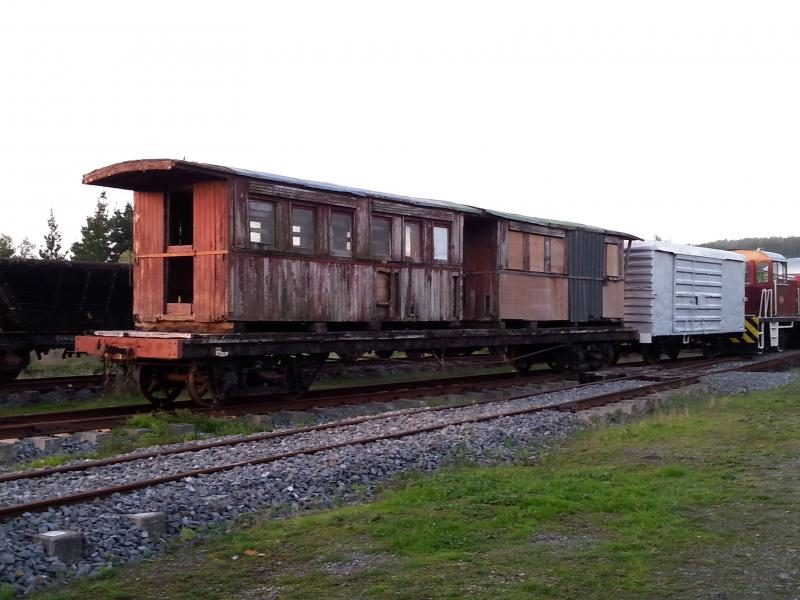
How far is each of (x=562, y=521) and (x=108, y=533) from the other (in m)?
3.24

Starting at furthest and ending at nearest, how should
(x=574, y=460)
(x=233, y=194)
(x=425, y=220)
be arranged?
(x=425, y=220)
(x=233, y=194)
(x=574, y=460)

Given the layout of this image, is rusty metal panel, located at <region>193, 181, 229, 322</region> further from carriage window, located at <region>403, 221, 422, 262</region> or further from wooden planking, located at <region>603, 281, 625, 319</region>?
wooden planking, located at <region>603, 281, 625, 319</region>

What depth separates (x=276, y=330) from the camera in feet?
42.4

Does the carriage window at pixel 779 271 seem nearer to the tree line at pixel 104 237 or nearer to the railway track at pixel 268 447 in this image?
the railway track at pixel 268 447

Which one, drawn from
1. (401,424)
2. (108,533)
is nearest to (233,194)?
(401,424)

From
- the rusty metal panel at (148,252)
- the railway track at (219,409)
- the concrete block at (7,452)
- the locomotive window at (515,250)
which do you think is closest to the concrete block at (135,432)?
the railway track at (219,409)

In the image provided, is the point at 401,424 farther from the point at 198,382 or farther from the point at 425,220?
the point at 425,220

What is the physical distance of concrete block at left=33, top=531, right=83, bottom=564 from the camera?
526cm

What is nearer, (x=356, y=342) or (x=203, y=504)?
(x=203, y=504)

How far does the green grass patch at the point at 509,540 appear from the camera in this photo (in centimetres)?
482

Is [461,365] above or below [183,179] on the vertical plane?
below

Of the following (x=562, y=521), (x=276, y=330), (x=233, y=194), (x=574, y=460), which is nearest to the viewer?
(x=562, y=521)

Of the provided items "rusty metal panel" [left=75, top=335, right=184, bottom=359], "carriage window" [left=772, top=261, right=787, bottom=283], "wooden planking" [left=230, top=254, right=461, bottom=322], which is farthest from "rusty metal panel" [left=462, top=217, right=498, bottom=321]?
"carriage window" [left=772, top=261, right=787, bottom=283]

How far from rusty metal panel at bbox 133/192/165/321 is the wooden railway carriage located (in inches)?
1.0
